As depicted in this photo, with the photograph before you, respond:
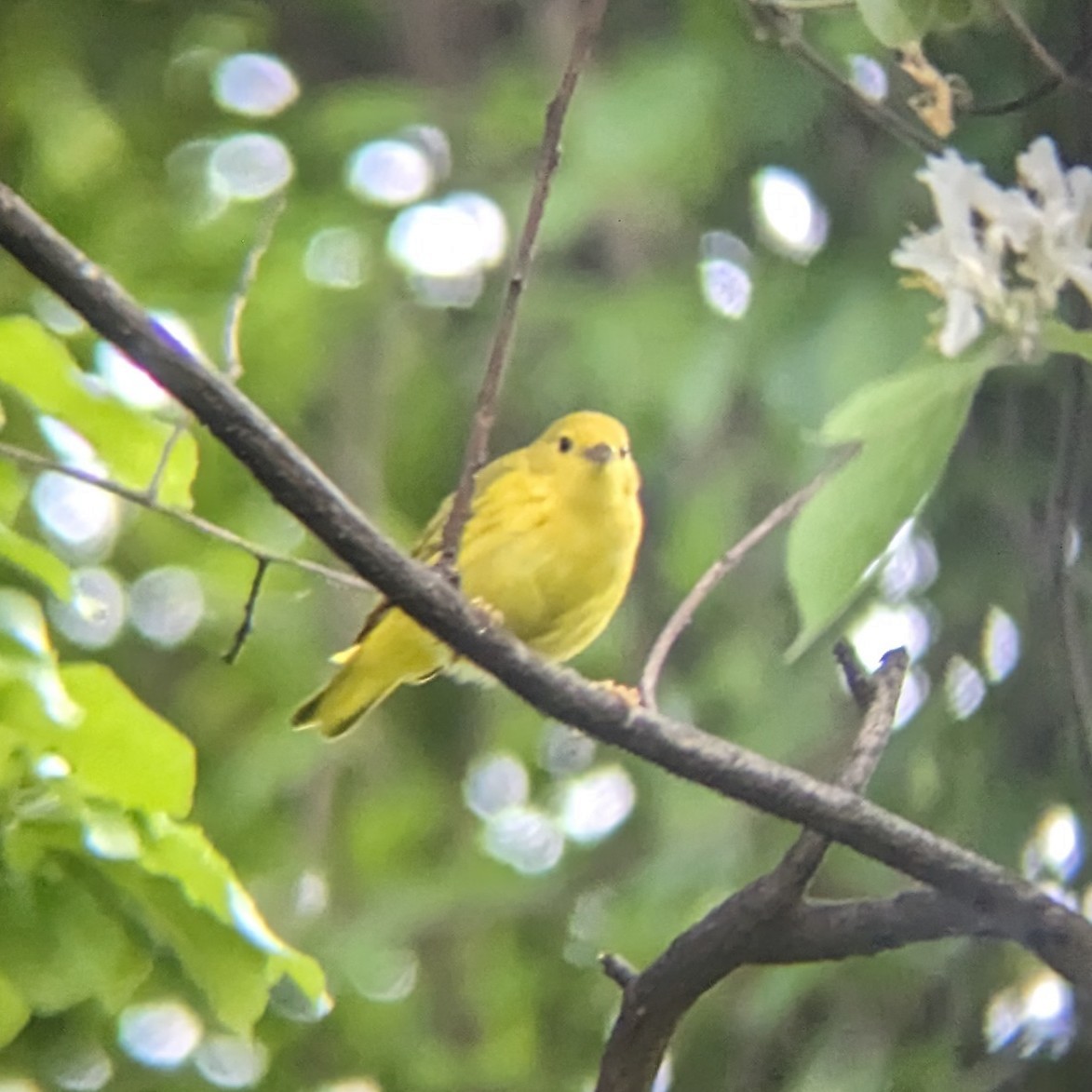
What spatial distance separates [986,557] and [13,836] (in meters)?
0.45

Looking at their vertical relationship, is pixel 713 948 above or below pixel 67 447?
above

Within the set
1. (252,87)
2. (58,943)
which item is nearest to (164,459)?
(58,943)

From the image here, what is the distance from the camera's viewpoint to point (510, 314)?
52 cm

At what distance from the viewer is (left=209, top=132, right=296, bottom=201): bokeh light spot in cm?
112

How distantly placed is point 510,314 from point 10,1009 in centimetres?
37

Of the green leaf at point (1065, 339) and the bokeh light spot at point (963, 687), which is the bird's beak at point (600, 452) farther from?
the green leaf at point (1065, 339)

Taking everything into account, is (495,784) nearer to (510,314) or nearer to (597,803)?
(597,803)

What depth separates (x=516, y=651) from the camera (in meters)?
0.55

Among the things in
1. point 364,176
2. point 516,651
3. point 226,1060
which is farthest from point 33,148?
point 516,651

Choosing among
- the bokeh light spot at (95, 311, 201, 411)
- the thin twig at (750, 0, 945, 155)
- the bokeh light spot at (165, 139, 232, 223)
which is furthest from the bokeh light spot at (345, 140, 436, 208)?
the thin twig at (750, 0, 945, 155)

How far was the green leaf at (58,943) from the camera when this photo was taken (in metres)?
0.67

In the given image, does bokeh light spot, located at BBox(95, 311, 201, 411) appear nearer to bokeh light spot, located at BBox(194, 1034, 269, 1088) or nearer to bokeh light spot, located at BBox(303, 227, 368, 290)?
bokeh light spot, located at BBox(303, 227, 368, 290)

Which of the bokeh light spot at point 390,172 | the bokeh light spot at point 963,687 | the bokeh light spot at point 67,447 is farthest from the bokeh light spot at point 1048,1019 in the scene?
the bokeh light spot at point 390,172

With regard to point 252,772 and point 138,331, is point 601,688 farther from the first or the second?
point 252,772
